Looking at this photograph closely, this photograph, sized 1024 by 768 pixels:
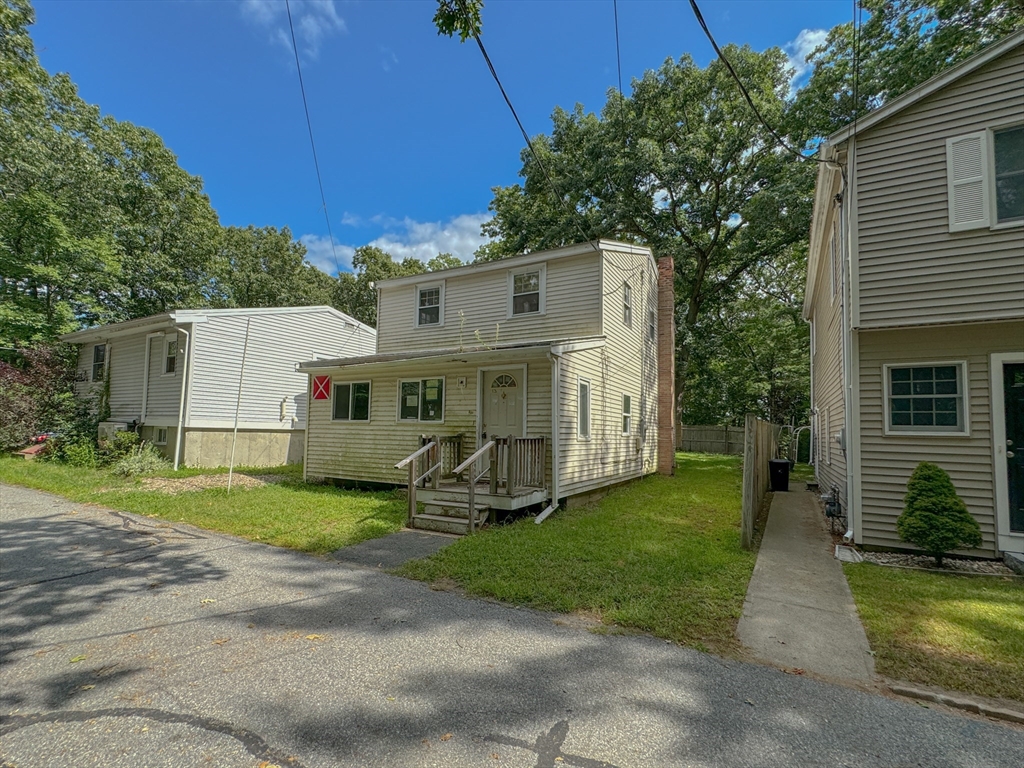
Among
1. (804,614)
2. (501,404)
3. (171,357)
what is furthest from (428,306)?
(804,614)

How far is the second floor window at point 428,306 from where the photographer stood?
42.5 feet

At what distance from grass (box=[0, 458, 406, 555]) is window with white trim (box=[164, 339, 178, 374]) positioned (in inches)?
133

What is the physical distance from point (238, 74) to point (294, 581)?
10.2 m

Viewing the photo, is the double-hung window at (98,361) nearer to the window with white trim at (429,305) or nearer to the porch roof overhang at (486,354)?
the porch roof overhang at (486,354)

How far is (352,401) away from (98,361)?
12.4m

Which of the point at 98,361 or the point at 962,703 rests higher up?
the point at 98,361

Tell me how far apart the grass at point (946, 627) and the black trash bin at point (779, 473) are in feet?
23.5

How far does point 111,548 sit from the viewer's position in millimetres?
6371

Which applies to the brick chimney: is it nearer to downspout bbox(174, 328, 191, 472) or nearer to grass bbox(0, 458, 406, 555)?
grass bbox(0, 458, 406, 555)

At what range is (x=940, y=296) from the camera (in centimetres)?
604

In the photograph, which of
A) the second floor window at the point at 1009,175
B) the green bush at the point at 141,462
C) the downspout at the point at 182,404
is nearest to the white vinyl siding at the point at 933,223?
the second floor window at the point at 1009,175

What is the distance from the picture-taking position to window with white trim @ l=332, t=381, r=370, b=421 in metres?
11.6

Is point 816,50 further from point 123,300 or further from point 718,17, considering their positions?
point 123,300

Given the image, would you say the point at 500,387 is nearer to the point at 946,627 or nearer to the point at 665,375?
the point at 946,627
